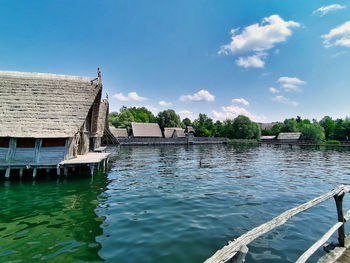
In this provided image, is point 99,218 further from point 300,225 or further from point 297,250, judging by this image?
point 300,225

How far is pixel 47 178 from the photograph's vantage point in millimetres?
13203

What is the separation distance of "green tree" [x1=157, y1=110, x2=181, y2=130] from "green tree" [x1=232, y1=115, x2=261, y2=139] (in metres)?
A: 25.8

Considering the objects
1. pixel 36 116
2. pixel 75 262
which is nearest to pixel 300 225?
pixel 75 262

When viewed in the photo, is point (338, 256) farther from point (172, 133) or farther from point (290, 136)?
point (290, 136)

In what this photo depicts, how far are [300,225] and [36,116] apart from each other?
15.6 metres

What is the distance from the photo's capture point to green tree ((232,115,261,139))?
252 feet

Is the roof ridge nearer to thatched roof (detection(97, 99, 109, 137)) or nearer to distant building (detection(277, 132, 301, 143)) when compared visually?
thatched roof (detection(97, 99, 109, 137))

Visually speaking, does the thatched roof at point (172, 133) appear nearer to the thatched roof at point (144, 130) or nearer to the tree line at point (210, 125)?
the thatched roof at point (144, 130)

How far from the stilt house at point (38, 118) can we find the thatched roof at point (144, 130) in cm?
4295

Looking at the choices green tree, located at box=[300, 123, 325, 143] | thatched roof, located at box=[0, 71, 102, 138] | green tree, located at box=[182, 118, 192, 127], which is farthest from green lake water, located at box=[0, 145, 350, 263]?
green tree, located at box=[182, 118, 192, 127]

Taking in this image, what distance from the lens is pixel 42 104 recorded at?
13.5 m

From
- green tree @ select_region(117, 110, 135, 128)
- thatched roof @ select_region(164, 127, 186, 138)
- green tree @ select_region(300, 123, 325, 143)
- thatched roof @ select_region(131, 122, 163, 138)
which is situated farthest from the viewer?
green tree @ select_region(117, 110, 135, 128)

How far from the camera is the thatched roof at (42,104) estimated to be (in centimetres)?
1216

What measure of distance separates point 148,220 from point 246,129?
7566 cm
